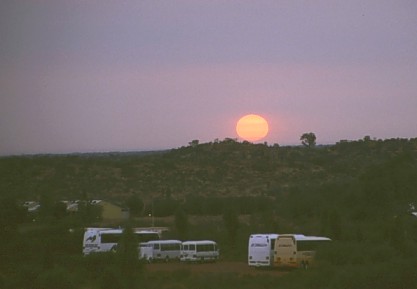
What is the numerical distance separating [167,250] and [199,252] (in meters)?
4.62

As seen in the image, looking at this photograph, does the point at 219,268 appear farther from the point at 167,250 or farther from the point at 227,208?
the point at 227,208

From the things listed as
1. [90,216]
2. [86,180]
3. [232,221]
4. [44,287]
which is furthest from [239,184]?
[44,287]

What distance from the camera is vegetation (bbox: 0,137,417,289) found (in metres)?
33.6

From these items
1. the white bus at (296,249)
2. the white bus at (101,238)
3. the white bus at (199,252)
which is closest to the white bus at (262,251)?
the white bus at (296,249)

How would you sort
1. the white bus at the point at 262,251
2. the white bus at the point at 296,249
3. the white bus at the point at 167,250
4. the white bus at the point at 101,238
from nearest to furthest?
1. the white bus at the point at 296,249
2. the white bus at the point at 262,251
3. the white bus at the point at 101,238
4. the white bus at the point at 167,250

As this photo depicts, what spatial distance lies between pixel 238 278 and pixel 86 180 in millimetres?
70966

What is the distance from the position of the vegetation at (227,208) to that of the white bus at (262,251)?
12.4ft

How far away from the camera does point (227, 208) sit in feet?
218

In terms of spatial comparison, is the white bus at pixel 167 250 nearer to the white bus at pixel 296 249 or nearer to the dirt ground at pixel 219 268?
the dirt ground at pixel 219 268

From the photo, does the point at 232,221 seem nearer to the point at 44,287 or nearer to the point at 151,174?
the point at 44,287

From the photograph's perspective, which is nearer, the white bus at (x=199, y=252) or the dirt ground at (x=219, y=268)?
the dirt ground at (x=219, y=268)

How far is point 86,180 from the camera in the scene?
10706 cm

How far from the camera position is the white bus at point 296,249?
153 feet

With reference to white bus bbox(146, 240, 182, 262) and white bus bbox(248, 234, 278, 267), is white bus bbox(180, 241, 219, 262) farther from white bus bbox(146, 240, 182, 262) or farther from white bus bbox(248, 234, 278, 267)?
white bus bbox(248, 234, 278, 267)
